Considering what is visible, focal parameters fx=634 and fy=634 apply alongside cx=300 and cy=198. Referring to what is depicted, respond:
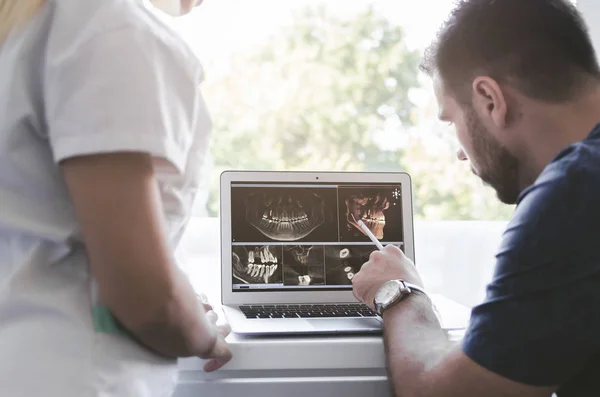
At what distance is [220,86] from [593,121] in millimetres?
1599

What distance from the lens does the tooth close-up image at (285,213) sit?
4.52 feet

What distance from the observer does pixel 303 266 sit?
4.50 ft

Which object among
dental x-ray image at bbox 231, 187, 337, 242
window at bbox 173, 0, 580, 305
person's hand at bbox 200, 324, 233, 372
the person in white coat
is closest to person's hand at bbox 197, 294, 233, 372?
person's hand at bbox 200, 324, 233, 372

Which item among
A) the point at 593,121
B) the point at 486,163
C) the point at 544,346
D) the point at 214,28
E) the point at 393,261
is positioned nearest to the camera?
the point at 544,346

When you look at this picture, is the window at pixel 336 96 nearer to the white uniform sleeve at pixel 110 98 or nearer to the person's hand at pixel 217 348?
the person's hand at pixel 217 348

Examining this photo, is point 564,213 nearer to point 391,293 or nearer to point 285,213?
point 391,293

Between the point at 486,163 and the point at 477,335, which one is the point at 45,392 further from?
the point at 486,163

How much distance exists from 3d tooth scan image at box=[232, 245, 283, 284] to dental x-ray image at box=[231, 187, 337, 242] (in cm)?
2

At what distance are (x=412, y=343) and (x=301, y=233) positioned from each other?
1.56 feet

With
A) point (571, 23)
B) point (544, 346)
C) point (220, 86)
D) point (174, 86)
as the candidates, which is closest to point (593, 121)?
point (571, 23)

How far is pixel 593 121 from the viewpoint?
3.09ft

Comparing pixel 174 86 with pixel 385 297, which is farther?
pixel 385 297

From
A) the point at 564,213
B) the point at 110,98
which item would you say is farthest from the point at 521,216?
the point at 110,98

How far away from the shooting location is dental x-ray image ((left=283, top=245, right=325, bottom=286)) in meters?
1.36
